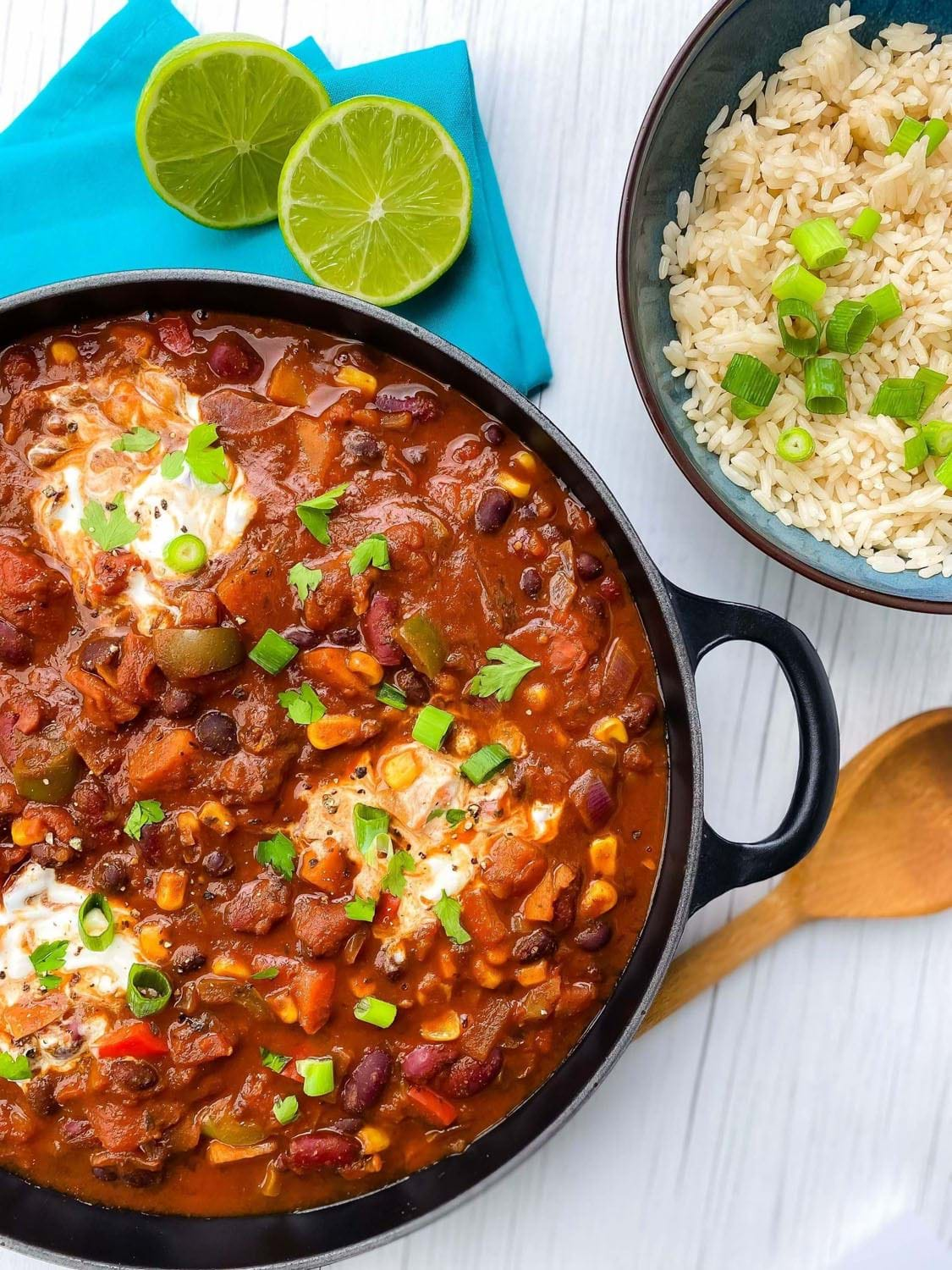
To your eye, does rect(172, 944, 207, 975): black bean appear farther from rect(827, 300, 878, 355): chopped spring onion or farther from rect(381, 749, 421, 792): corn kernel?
rect(827, 300, 878, 355): chopped spring onion

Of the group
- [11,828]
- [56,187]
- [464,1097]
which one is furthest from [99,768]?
[56,187]

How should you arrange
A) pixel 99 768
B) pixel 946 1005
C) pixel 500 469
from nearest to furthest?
pixel 99 768 < pixel 500 469 < pixel 946 1005

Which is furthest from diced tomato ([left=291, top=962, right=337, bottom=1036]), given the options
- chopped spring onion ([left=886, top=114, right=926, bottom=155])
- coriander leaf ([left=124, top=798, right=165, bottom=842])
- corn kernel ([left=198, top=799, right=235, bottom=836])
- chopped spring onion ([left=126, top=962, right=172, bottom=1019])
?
chopped spring onion ([left=886, top=114, right=926, bottom=155])

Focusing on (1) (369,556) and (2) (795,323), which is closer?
(1) (369,556)

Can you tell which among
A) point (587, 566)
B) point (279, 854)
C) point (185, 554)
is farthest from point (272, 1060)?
point (587, 566)

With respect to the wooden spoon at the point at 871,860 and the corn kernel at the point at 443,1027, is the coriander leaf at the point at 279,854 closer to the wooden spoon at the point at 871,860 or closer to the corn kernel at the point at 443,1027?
the corn kernel at the point at 443,1027

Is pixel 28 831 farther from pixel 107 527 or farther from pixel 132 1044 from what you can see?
pixel 107 527

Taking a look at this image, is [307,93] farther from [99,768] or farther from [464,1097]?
[464,1097]
